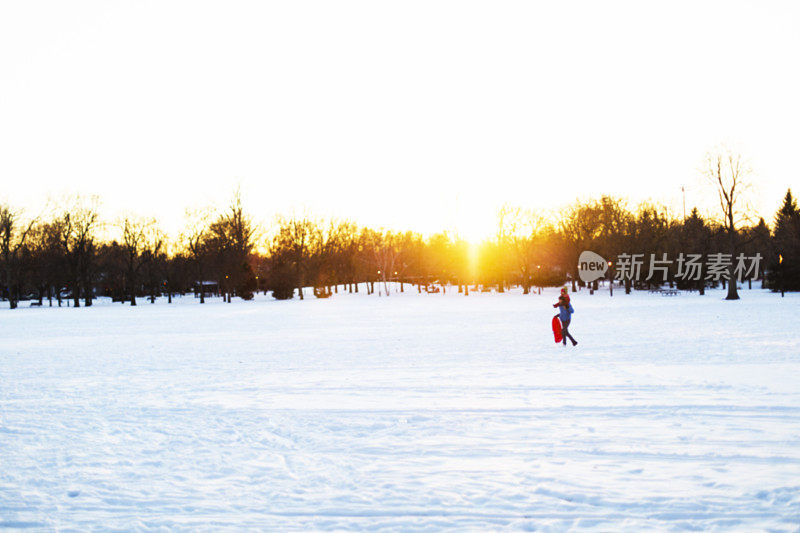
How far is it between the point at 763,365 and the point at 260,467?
10249 millimetres

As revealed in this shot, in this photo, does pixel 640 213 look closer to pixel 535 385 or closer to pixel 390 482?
pixel 535 385

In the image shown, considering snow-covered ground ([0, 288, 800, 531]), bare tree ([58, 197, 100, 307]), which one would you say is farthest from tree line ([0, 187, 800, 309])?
snow-covered ground ([0, 288, 800, 531])

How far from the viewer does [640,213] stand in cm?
8019

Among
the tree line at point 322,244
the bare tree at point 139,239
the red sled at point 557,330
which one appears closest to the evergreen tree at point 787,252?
the tree line at point 322,244

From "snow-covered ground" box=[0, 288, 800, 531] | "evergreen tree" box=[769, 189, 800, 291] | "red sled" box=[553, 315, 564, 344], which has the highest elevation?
"evergreen tree" box=[769, 189, 800, 291]

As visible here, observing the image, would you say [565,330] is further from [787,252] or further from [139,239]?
[139,239]

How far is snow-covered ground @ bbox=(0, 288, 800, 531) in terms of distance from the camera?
484cm

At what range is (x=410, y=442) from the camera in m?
6.82

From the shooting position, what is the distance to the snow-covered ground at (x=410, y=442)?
484 cm

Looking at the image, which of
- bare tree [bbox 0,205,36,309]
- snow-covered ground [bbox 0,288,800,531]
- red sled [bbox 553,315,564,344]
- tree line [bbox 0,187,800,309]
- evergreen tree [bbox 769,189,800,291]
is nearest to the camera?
snow-covered ground [bbox 0,288,800,531]

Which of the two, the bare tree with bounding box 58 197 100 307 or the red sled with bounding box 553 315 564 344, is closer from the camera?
the red sled with bounding box 553 315 564 344

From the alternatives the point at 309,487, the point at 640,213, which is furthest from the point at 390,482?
the point at 640,213

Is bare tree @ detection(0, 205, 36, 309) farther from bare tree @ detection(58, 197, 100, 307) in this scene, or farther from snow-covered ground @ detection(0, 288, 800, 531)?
snow-covered ground @ detection(0, 288, 800, 531)

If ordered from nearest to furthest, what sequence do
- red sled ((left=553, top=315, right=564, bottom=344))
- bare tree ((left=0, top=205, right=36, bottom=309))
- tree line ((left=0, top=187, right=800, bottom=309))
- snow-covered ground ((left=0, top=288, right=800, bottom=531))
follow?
snow-covered ground ((left=0, top=288, right=800, bottom=531))
red sled ((left=553, top=315, right=564, bottom=344))
bare tree ((left=0, top=205, right=36, bottom=309))
tree line ((left=0, top=187, right=800, bottom=309))
